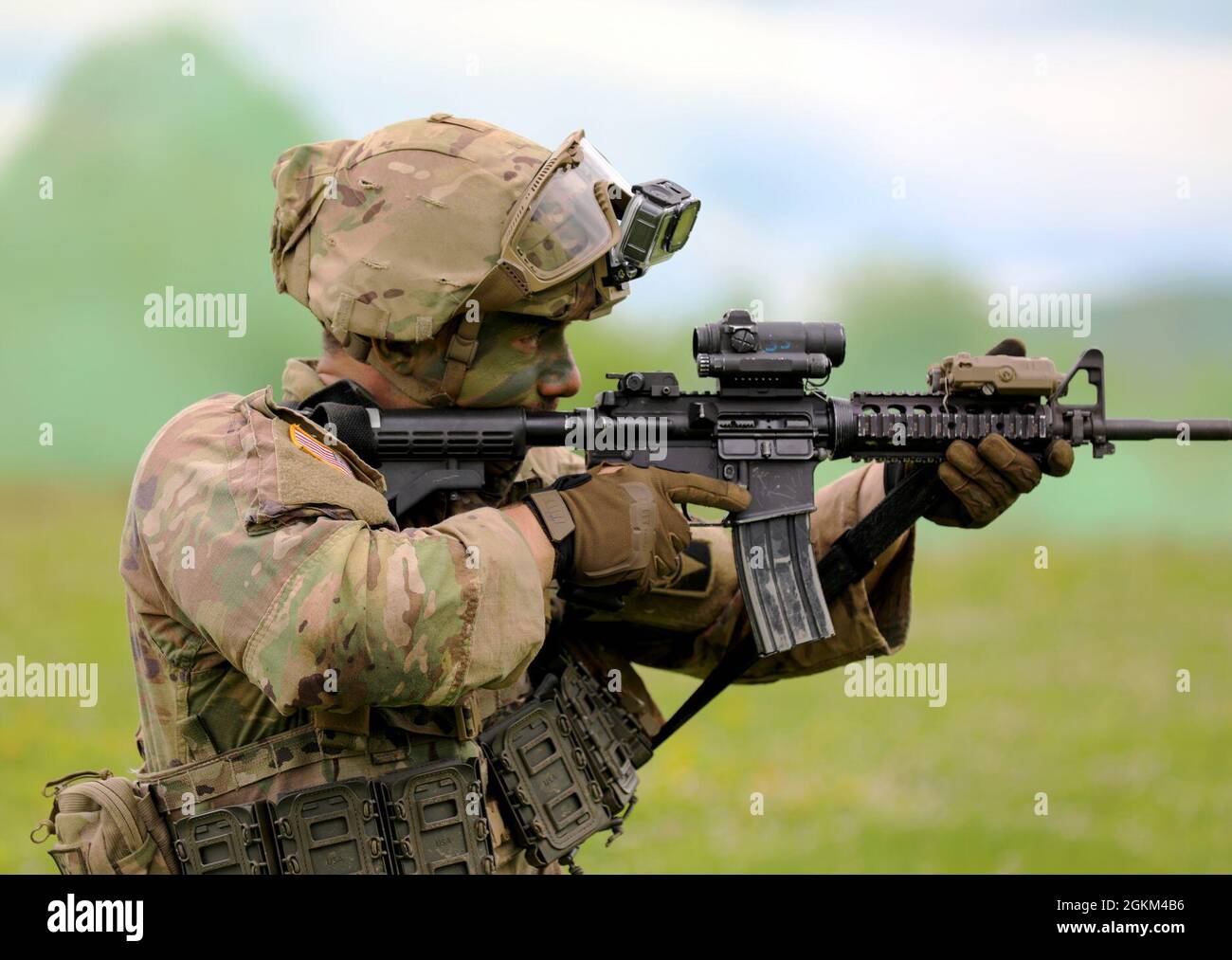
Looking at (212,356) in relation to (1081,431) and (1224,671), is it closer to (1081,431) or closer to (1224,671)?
(1224,671)

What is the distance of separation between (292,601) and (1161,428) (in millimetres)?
3561

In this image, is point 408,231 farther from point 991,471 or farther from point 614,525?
point 991,471

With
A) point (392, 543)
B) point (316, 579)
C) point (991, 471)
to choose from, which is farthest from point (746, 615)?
point (316, 579)

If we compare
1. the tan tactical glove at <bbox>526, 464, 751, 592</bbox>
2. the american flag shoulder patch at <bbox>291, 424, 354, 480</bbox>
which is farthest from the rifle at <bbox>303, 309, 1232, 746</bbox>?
the american flag shoulder patch at <bbox>291, 424, 354, 480</bbox>

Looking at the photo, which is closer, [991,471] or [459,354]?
[459,354]

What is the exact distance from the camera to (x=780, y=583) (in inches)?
244

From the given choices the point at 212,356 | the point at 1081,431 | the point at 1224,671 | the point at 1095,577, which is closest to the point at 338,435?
the point at 1081,431

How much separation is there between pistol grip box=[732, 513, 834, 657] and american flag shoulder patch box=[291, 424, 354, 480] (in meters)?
1.67

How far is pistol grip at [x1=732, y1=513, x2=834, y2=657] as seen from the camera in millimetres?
6160

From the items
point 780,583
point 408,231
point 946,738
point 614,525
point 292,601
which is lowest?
point 946,738

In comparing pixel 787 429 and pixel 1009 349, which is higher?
pixel 1009 349

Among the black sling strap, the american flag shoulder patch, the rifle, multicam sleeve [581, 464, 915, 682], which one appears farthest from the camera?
multicam sleeve [581, 464, 915, 682]

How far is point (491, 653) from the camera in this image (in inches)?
195

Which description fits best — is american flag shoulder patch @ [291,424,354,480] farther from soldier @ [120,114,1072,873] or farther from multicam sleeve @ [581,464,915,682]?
multicam sleeve @ [581,464,915,682]
